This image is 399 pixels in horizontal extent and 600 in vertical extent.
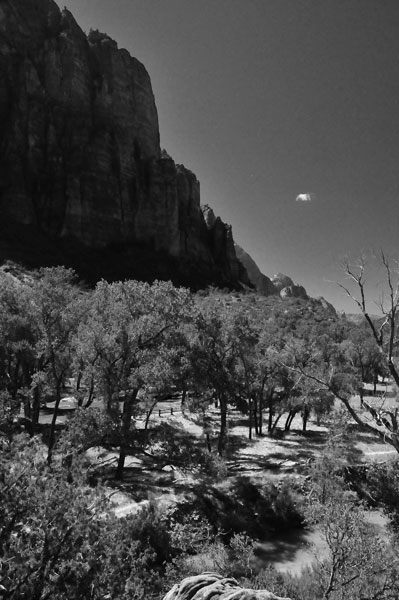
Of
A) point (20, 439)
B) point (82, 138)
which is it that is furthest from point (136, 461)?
point (82, 138)

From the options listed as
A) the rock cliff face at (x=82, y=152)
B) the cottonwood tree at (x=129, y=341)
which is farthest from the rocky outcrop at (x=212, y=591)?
the rock cliff face at (x=82, y=152)

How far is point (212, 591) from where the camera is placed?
8328mm

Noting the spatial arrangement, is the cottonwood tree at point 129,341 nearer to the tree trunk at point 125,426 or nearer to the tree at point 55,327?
the tree trunk at point 125,426

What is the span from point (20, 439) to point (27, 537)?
2217mm

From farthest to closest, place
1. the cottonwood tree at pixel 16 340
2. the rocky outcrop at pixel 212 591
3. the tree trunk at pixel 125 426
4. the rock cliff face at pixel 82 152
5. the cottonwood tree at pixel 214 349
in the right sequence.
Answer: the rock cliff face at pixel 82 152
the cottonwood tree at pixel 214 349
the cottonwood tree at pixel 16 340
the tree trunk at pixel 125 426
the rocky outcrop at pixel 212 591

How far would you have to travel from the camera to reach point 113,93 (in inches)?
5571

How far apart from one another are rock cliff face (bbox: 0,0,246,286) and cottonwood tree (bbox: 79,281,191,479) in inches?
3772

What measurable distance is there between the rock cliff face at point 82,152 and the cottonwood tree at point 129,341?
95.8 meters

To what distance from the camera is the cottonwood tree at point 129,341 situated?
21.0m

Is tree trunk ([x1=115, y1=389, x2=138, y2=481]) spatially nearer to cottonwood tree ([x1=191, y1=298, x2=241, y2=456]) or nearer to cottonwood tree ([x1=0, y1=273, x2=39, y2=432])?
cottonwood tree ([x1=191, y1=298, x2=241, y2=456])

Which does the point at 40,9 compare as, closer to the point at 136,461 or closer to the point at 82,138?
the point at 82,138

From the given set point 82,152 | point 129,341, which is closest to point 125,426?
point 129,341

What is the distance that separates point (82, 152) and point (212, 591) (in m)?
139

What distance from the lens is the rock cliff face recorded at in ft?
393
